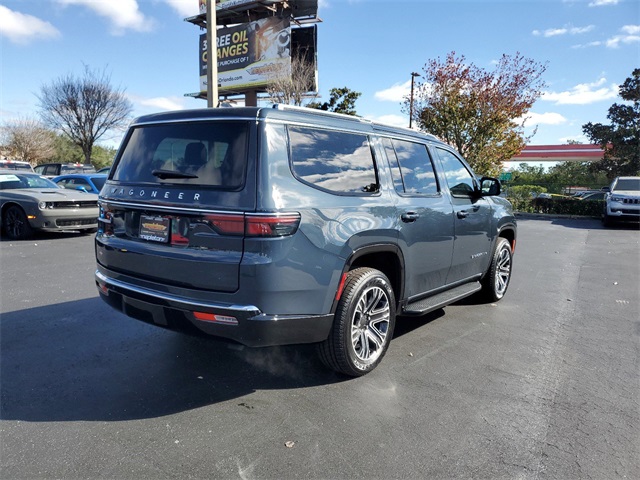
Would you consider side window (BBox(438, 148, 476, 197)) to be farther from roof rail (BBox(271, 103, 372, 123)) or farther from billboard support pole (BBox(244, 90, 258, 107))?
billboard support pole (BBox(244, 90, 258, 107))

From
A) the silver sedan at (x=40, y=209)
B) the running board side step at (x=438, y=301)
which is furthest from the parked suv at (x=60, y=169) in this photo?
the running board side step at (x=438, y=301)

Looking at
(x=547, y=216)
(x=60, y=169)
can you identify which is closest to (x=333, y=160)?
(x=547, y=216)

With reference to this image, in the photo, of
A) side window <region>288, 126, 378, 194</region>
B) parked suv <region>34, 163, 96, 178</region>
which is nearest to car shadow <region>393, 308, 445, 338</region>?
side window <region>288, 126, 378, 194</region>

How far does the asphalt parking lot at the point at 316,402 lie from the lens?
256 centimetres

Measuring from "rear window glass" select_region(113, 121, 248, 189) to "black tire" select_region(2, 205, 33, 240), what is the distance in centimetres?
760

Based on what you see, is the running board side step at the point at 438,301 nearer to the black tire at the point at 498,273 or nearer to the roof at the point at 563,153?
the black tire at the point at 498,273

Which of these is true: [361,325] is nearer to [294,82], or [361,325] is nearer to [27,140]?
[294,82]

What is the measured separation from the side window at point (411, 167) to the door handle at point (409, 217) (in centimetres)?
22

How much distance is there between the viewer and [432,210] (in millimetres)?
4301

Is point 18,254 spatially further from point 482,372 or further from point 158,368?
point 482,372

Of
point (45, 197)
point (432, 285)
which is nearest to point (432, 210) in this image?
point (432, 285)

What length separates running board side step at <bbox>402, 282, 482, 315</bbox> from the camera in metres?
4.06

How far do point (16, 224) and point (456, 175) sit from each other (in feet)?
30.6

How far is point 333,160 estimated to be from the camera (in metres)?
3.47
